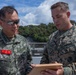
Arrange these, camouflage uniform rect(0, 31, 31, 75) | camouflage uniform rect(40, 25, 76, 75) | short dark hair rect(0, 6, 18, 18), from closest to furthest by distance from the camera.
Answer: camouflage uniform rect(40, 25, 76, 75) → camouflage uniform rect(0, 31, 31, 75) → short dark hair rect(0, 6, 18, 18)

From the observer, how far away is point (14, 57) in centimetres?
331

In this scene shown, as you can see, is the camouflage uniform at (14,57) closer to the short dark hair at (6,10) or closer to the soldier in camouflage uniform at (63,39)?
the short dark hair at (6,10)

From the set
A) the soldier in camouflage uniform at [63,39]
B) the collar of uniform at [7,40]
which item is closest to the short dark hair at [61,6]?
the soldier in camouflage uniform at [63,39]

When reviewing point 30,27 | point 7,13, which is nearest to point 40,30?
point 30,27

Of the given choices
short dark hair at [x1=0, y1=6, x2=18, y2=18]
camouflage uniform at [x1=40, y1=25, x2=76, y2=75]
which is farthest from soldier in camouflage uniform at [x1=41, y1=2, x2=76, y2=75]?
short dark hair at [x1=0, y1=6, x2=18, y2=18]

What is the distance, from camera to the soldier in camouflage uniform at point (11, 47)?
10.8ft

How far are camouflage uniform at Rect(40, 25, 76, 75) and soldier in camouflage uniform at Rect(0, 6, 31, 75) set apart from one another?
1.60 feet

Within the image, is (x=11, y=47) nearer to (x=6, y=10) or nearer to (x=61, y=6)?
(x=6, y=10)

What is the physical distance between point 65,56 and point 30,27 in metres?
13.2

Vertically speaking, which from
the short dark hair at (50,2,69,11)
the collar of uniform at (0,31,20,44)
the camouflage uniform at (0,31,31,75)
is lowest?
the camouflage uniform at (0,31,31,75)

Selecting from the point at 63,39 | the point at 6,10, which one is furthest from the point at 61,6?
the point at 6,10

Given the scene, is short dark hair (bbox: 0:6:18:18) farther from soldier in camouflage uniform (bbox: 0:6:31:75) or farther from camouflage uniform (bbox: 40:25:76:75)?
camouflage uniform (bbox: 40:25:76:75)

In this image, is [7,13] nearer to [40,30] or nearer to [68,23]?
[68,23]

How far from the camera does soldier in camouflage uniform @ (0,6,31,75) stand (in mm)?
3291
